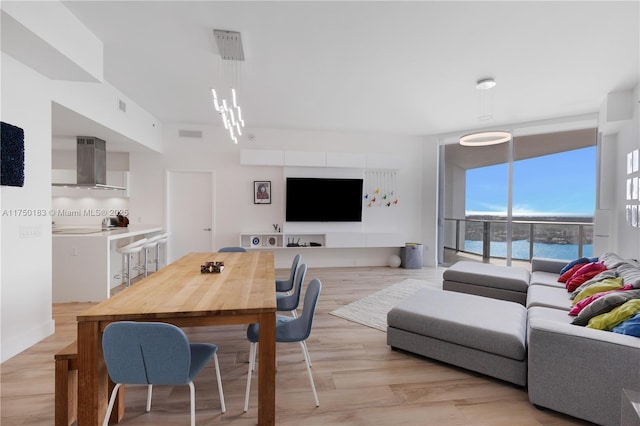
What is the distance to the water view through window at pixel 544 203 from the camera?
16.7ft

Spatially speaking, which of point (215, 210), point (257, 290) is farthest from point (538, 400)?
point (215, 210)

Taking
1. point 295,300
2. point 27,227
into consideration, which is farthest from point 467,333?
point 27,227

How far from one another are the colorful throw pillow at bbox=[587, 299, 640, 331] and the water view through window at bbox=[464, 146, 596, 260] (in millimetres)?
3864

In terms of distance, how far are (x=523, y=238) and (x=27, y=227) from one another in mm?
7421

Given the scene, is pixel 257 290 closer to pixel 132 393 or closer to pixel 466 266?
pixel 132 393

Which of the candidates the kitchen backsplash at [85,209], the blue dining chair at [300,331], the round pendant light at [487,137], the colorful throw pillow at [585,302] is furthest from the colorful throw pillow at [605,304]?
the kitchen backsplash at [85,209]

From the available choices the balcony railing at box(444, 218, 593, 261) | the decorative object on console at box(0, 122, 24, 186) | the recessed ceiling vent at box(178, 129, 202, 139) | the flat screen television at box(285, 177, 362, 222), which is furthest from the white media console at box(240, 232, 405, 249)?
the decorative object on console at box(0, 122, 24, 186)

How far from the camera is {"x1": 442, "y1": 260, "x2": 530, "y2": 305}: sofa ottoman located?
350 cm

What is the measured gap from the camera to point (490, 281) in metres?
3.66

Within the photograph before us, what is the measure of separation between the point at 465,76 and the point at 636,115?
84.8 inches

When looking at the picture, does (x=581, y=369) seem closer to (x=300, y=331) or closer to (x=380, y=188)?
(x=300, y=331)

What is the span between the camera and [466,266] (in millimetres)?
4168

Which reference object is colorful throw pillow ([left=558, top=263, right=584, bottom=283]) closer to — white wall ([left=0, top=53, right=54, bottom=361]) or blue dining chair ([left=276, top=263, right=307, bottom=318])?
blue dining chair ([left=276, top=263, right=307, bottom=318])

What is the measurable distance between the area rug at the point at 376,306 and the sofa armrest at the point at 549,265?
1398 millimetres
